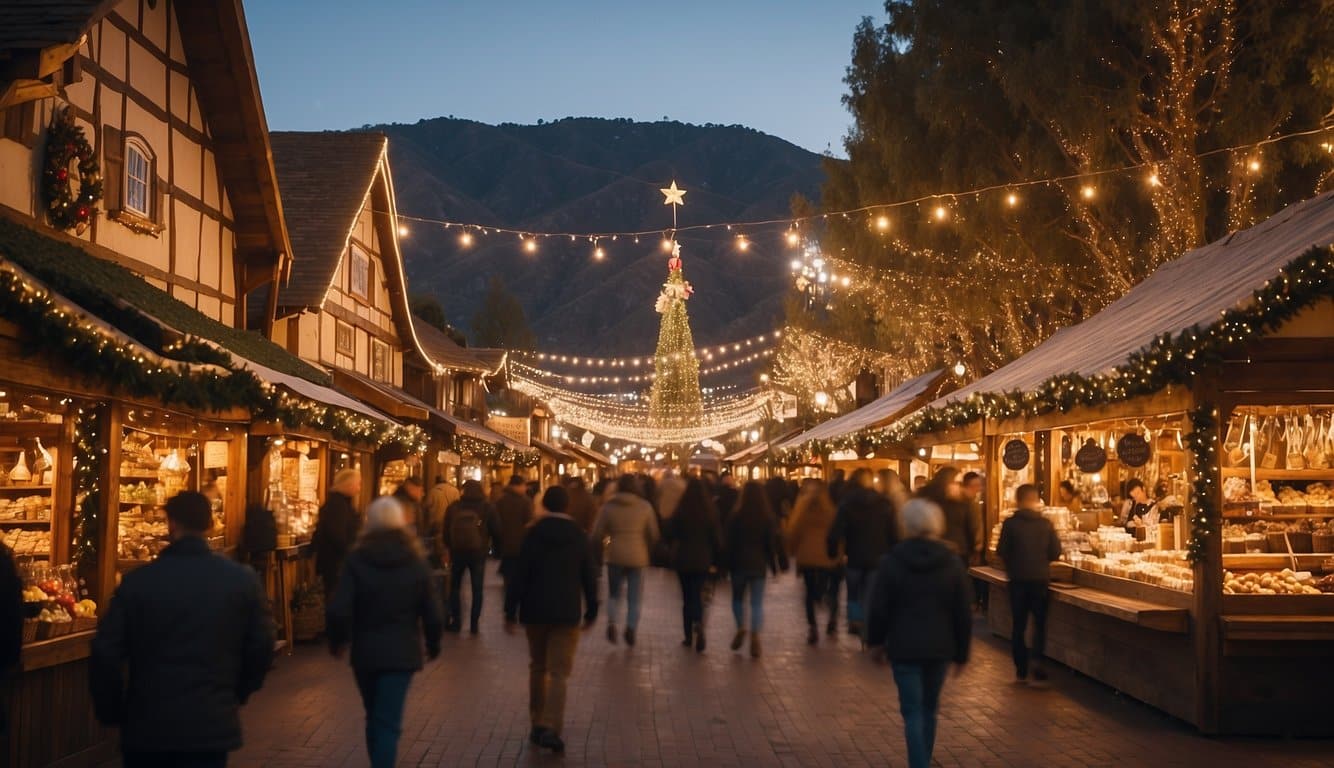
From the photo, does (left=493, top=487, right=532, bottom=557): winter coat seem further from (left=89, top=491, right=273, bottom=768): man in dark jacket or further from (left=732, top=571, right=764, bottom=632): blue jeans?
(left=89, top=491, right=273, bottom=768): man in dark jacket

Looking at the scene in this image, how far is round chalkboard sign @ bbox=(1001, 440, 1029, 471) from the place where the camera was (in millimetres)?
15219

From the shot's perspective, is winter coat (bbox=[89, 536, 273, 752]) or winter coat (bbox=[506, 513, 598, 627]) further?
winter coat (bbox=[506, 513, 598, 627])

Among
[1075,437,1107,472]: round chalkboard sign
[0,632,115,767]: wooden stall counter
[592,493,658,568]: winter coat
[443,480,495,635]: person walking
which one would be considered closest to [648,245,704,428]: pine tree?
[443,480,495,635]: person walking

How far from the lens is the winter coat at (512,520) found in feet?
50.9

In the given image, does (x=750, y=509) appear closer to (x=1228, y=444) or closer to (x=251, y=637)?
(x=1228, y=444)

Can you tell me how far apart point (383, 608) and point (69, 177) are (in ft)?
27.8

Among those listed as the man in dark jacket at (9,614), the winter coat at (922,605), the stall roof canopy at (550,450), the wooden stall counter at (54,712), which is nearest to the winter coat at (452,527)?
the wooden stall counter at (54,712)

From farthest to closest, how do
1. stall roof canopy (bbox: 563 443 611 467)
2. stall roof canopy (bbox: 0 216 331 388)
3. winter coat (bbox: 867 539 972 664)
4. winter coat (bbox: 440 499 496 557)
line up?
stall roof canopy (bbox: 563 443 611 467) → winter coat (bbox: 440 499 496 557) → stall roof canopy (bbox: 0 216 331 388) → winter coat (bbox: 867 539 972 664)

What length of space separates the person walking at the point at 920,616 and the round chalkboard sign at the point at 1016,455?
315 inches

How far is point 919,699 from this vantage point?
7445 millimetres

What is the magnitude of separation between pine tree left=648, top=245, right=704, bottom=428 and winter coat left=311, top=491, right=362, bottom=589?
68337 millimetres

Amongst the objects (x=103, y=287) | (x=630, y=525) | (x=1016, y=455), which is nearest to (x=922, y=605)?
(x=630, y=525)

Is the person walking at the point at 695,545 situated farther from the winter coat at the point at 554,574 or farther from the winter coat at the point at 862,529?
the winter coat at the point at 554,574

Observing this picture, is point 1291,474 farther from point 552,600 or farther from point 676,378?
point 676,378
